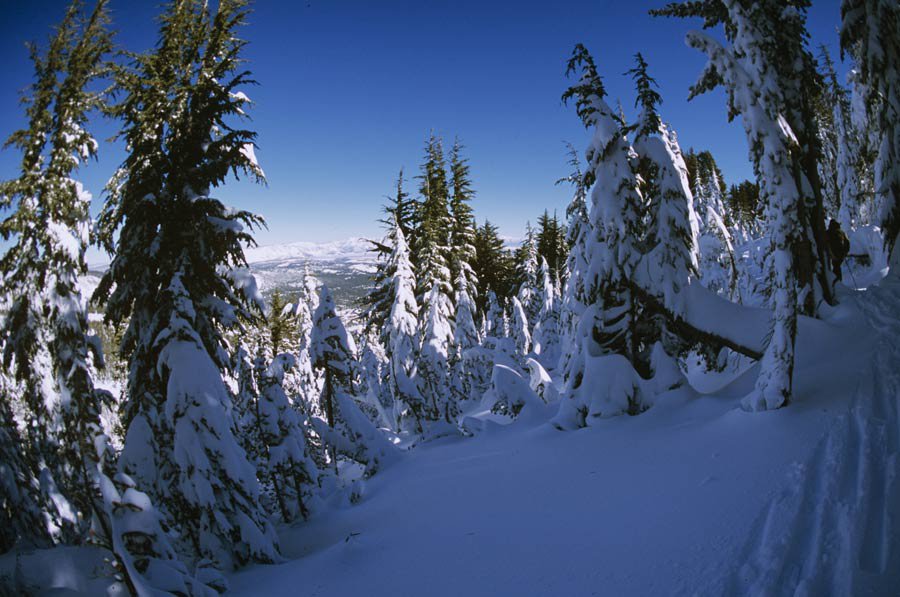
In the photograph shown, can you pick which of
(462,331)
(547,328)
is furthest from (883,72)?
(547,328)

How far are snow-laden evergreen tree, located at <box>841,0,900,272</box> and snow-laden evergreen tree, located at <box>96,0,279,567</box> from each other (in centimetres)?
1295

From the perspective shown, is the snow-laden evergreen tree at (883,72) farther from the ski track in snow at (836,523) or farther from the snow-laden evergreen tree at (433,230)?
the snow-laden evergreen tree at (433,230)

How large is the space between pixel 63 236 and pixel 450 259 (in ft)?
56.8

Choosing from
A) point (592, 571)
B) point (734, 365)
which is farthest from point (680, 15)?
point (592, 571)

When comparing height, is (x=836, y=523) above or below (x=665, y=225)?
below

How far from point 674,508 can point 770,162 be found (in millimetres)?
5577

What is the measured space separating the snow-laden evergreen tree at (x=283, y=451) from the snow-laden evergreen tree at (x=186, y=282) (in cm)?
187

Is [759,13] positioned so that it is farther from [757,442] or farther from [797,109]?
[757,442]

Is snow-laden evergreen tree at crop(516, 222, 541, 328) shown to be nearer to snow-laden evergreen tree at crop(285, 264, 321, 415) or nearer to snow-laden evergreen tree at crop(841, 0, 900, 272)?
snow-laden evergreen tree at crop(285, 264, 321, 415)

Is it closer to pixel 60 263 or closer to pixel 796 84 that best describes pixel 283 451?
pixel 60 263

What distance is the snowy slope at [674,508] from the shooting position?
318 cm

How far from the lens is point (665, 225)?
8625 millimetres

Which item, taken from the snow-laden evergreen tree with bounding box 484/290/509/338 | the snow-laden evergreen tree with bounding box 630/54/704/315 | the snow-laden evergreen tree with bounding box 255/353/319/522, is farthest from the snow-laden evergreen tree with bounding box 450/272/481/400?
the snow-laden evergreen tree with bounding box 630/54/704/315

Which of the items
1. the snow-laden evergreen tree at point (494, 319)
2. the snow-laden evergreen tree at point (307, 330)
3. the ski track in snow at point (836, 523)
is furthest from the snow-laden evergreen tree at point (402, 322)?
the snow-laden evergreen tree at point (494, 319)
